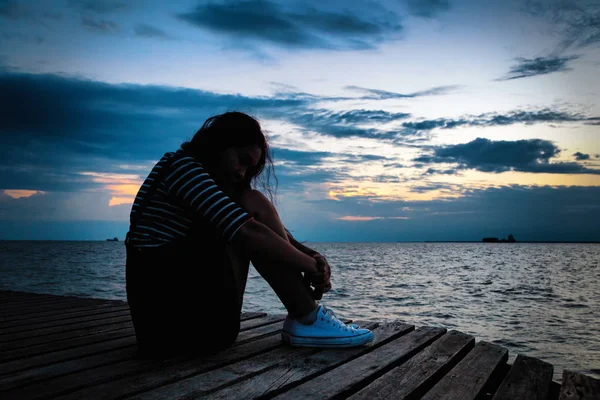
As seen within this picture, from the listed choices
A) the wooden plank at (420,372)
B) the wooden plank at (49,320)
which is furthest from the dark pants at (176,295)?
the wooden plank at (49,320)

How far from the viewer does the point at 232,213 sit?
7.20ft

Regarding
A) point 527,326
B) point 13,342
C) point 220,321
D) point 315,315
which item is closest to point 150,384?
point 220,321

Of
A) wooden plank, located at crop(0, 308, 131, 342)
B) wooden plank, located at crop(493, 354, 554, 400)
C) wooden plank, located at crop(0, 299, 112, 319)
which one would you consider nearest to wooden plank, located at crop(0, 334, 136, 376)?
wooden plank, located at crop(0, 308, 131, 342)

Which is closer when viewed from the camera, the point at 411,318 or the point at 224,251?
the point at 224,251

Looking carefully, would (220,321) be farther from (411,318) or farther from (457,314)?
(457,314)

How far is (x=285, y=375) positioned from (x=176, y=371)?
58 cm

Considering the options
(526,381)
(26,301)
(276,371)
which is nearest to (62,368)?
(276,371)

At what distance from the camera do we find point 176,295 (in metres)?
2.42

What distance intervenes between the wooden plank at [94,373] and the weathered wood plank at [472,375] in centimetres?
115

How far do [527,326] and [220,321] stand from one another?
10883 mm

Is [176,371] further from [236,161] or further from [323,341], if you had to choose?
[236,161]

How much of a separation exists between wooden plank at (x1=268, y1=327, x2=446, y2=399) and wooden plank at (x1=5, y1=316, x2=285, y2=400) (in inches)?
24.2

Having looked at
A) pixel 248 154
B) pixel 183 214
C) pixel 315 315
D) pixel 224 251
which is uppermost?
pixel 248 154

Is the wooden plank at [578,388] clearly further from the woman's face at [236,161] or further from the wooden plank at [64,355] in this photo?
the wooden plank at [64,355]
